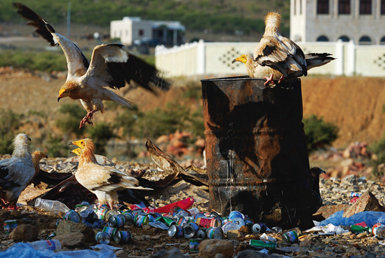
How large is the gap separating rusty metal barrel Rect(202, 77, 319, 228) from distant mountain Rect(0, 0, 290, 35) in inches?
2541

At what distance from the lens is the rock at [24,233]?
6.93m

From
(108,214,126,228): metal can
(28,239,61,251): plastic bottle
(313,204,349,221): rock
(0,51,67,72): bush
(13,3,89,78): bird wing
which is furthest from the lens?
(0,51,67,72): bush

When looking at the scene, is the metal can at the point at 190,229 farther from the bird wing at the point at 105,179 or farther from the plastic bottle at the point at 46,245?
the plastic bottle at the point at 46,245

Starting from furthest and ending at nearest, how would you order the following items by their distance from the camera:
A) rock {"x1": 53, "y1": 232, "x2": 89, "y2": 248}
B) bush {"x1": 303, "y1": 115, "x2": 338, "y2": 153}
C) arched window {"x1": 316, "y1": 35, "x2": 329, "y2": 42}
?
arched window {"x1": 316, "y1": 35, "x2": 329, "y2": 42}, bush {"x1": 303, "y1": 115, "x2": 338, "y2": 153}, rock {"x1": 53, "y1": 232, "x2": 89, "y2": 248}

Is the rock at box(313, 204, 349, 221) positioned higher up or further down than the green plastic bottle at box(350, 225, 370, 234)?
further down

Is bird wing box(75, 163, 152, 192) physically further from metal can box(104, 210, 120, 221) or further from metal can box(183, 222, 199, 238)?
metal can box(183, 222, 199, 238)

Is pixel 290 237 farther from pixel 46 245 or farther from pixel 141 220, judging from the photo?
pixel 46 245

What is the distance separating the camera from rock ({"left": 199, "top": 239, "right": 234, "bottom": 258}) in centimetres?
635

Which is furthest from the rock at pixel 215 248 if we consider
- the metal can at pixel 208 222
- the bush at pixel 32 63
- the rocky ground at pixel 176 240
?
the bush at pixel 32 63

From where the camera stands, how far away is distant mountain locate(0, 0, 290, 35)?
77.6 m

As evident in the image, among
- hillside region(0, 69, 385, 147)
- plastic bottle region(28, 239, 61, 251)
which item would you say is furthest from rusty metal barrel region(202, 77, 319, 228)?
hillside region(0, 69, 385, 147)

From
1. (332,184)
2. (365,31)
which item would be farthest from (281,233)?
(365,31)

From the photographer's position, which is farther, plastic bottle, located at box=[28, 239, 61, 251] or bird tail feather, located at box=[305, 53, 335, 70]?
bird tail feather, located at box=[305, 53, 335, 70]

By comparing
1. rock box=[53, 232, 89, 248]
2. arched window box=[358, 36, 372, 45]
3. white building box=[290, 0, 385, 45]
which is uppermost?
white building box=[290, 0, 385, 45]
